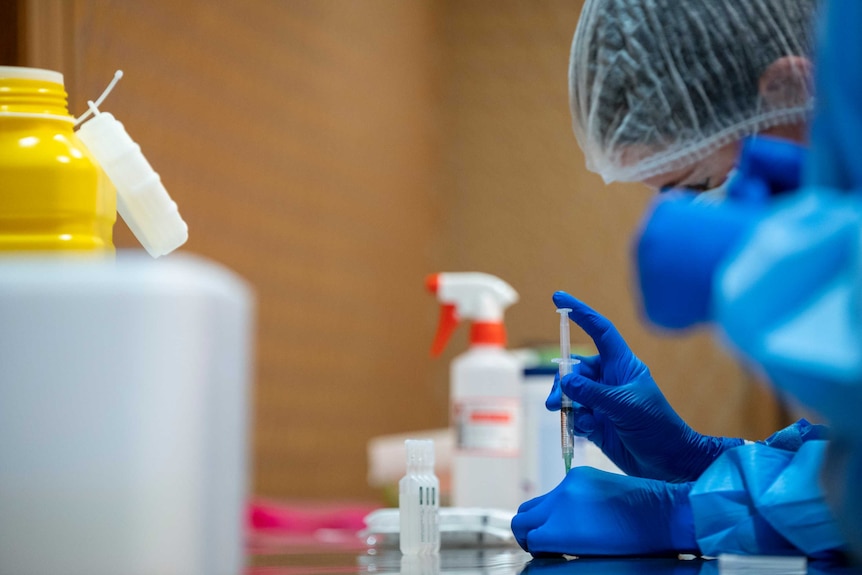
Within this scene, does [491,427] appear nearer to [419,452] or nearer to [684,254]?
[419,452]

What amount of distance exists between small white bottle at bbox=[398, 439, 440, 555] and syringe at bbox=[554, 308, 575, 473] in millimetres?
123

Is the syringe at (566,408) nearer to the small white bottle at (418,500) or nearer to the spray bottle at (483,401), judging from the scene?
the small white bottle at (418,500)

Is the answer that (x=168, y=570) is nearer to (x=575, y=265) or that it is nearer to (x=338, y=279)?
(x=338, y=279)

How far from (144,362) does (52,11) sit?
0.99 meters

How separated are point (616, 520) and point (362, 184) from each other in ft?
5.77

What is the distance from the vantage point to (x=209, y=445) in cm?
51

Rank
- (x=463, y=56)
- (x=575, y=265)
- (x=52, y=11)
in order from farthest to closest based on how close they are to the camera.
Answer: (x=463, y=56)
(x=575, y=265)
(x=52, y=11)

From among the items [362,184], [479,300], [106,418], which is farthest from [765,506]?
[362,184]

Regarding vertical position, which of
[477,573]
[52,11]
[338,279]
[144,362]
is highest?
[52,11]

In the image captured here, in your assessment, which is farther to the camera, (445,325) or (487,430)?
(445,325)

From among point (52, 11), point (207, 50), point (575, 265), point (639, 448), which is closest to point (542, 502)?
point (639, 448)

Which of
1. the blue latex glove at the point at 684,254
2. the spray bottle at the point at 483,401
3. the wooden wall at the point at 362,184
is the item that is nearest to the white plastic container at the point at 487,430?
the spray bottle at the point at 483,401

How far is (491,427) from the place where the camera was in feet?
4.22

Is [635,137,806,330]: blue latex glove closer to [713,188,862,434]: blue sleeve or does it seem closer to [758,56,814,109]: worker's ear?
[713,188,862,434]: blue sleeve
